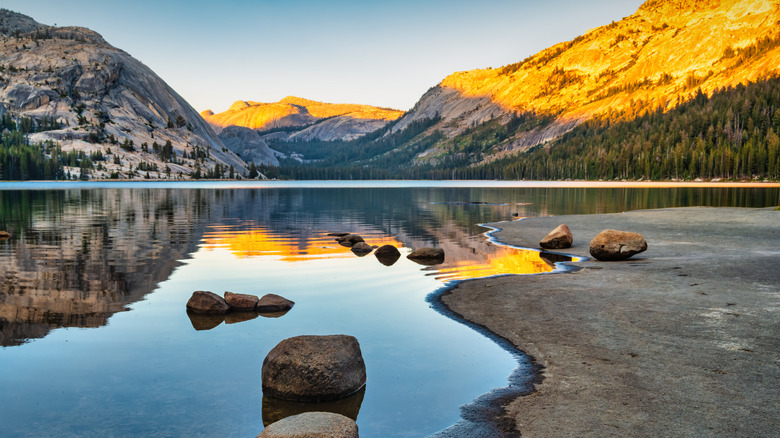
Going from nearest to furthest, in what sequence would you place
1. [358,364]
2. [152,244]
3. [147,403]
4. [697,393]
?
[697,393]
[147,403]
[358,364]
[152,244]

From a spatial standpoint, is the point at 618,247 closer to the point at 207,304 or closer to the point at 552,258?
the point at 552,258

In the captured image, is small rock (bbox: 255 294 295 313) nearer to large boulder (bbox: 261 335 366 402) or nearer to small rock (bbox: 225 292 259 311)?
small rock (bbox: 225 292 259 311)

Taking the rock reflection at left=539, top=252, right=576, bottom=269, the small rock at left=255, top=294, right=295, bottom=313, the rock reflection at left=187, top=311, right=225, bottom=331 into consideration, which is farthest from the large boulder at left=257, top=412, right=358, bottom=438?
the rock reflection at left=539, top=252, right=576, bottom=269

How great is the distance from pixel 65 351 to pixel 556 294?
54.9 ft

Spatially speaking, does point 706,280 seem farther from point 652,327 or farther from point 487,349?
point 487,349

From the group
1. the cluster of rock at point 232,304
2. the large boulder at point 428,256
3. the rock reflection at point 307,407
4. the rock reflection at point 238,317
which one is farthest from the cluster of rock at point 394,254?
the rock reflection at point 307,407

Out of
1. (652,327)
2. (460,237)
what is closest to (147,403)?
(652,327)

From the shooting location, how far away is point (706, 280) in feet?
71.4

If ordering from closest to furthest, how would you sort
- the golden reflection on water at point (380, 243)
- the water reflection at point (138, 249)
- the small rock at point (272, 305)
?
the small rock at point (272, 305) < the water reflection at point (138, 249) < the golden reflection on water at point (380, 243)

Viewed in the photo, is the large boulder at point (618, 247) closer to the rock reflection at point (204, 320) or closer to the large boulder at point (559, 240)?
the large boulder at point (559, 240)

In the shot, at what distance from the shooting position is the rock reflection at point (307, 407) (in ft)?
36.9

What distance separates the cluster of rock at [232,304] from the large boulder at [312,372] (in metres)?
7.76

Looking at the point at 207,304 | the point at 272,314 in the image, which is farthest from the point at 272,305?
the point at 207,304

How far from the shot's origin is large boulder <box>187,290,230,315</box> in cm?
1989
